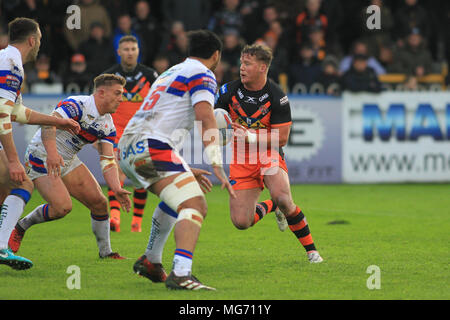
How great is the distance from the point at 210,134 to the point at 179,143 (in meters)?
0.52

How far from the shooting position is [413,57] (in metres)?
19.7

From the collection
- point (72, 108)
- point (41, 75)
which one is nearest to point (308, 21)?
point (41, 75)

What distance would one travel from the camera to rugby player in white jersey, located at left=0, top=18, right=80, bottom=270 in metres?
7.64

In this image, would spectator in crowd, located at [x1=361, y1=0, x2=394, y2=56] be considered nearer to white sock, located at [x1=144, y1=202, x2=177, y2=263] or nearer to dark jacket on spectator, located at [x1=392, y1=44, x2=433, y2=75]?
dark jacket on spectator, located at [x1=392, y1=44, x2=433, y2=75]

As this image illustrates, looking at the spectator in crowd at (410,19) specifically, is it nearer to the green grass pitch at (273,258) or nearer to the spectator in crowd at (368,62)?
the spectator in crowd at (368,62)

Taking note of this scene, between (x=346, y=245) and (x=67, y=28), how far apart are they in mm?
10520

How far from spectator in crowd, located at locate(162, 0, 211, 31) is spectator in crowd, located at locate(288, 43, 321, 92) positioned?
3.13m

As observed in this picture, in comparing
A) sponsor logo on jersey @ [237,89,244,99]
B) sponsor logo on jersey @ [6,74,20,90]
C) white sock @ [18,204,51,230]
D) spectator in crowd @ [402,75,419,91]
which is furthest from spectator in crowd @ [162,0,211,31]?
sponsor logo on jersey @ [6,74,20,90]

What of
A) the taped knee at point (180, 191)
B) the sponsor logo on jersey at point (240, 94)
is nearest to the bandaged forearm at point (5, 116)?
the taped knee at point (180, 191)

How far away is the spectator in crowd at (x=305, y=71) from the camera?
703 inches

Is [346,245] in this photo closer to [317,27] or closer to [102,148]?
[102,148]

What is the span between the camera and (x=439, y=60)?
2136 cm

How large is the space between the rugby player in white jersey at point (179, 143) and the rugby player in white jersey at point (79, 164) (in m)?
1.37

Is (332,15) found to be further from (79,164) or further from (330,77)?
(79,164)
